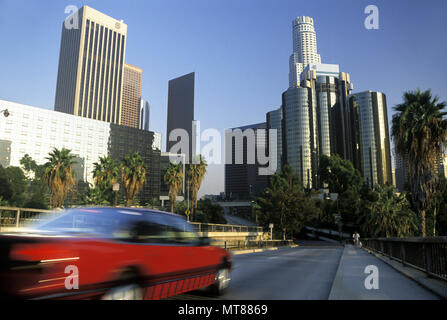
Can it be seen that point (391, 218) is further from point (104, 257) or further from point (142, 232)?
point (104, 257)

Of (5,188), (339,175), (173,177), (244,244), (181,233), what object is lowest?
(244,244)

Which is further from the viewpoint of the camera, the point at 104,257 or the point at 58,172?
the point at 58,172

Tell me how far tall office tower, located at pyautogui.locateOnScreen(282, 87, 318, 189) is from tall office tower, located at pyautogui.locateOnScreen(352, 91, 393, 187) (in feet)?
76.2

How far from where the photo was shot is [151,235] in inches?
200

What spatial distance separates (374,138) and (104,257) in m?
168

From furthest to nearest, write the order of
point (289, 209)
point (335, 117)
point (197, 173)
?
point (335, 117) < point (197, 173) < point (289, 209)

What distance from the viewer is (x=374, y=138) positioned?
157 m

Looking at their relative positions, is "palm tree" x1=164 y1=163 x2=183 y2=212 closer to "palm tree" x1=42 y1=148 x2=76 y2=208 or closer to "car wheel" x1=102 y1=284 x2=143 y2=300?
"palm tree" x1=42 y1=148 x2=76 y2=208

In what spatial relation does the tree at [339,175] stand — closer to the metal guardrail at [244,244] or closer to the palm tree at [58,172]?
the metal guardrail at [244,244]

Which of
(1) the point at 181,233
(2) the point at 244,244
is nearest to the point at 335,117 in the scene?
(2) the point at 244,244

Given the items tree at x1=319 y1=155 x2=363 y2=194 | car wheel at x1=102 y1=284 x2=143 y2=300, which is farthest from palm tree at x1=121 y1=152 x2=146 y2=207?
tree at x1=319 y1=155 x2=363 y2=194

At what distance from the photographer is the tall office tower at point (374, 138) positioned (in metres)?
155
